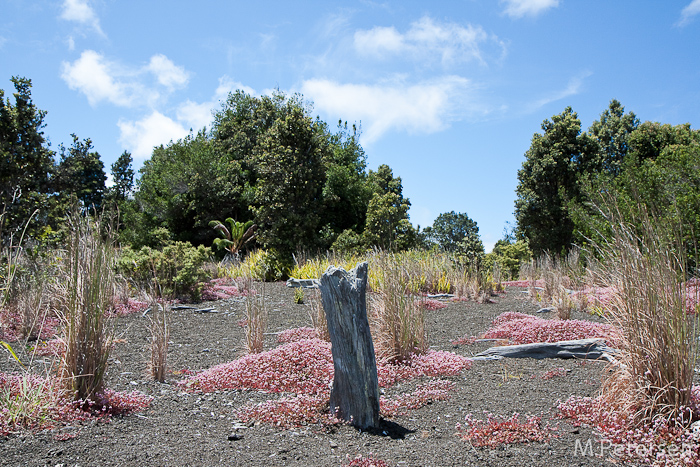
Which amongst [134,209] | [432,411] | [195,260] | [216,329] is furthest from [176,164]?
[432,411]

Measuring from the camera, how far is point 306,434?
3.54m

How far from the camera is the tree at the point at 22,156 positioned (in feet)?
31.7

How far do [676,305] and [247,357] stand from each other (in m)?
4.13

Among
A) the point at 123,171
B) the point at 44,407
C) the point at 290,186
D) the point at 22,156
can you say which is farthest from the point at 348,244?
the point at 123,171

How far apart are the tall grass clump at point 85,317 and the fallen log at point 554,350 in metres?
4.18

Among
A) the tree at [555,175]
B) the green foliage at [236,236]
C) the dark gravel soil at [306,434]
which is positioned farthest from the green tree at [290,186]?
the dark gravel soil at [306,434]

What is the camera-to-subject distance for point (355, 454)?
3180mm

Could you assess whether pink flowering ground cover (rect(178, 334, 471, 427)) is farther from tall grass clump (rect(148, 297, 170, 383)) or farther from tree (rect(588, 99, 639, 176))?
tree (rect(588, 99, 639, 176))

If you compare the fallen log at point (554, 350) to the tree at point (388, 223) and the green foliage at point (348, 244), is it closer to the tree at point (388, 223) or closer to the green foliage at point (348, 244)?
the tree at point (388, 223)

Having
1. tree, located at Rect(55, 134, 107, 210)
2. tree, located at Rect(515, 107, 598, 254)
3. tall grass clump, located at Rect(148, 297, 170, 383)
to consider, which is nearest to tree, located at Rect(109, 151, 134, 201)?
tree, located at Rect(55, 134, 107, 210)

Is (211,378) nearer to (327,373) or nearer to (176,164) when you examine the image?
(327,373)

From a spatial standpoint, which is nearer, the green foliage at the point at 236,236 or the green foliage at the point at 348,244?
the green foliage at the point at 348,244

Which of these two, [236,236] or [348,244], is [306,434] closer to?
[348,244]

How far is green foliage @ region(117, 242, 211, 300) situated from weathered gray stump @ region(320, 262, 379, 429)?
7.75 metres
